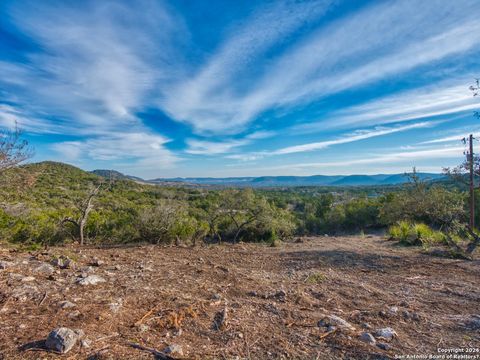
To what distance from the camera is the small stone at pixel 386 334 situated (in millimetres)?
3059

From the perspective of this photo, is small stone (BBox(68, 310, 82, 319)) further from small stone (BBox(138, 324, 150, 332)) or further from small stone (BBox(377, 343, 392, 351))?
small stone (BBox(377, 343, 392, 351))

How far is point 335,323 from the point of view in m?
3.35

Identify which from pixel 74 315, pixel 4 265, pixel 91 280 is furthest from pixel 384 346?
pixel 4 265

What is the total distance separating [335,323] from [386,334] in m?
0.56

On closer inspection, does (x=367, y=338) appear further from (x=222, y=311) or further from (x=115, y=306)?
(x=115, y=306)

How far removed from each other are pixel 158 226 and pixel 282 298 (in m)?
7.32

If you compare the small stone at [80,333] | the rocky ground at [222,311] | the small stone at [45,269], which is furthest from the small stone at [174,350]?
the small stone at [45,269]

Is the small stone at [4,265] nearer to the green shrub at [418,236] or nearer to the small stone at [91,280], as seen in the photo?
the small stone at [91,280]

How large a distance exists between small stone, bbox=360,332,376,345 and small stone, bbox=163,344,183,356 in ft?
6.49

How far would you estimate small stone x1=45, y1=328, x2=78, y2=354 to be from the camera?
99.7 inches

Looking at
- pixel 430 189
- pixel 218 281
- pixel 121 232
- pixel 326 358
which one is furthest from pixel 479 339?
pixel 121 232

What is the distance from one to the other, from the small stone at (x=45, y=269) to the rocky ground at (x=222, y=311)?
17mm

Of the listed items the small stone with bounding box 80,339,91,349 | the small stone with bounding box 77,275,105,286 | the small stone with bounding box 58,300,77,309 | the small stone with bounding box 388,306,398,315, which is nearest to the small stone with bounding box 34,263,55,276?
the small stone with bounding box 77,275,105,286

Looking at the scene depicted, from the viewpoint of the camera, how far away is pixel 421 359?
2.69 meters
